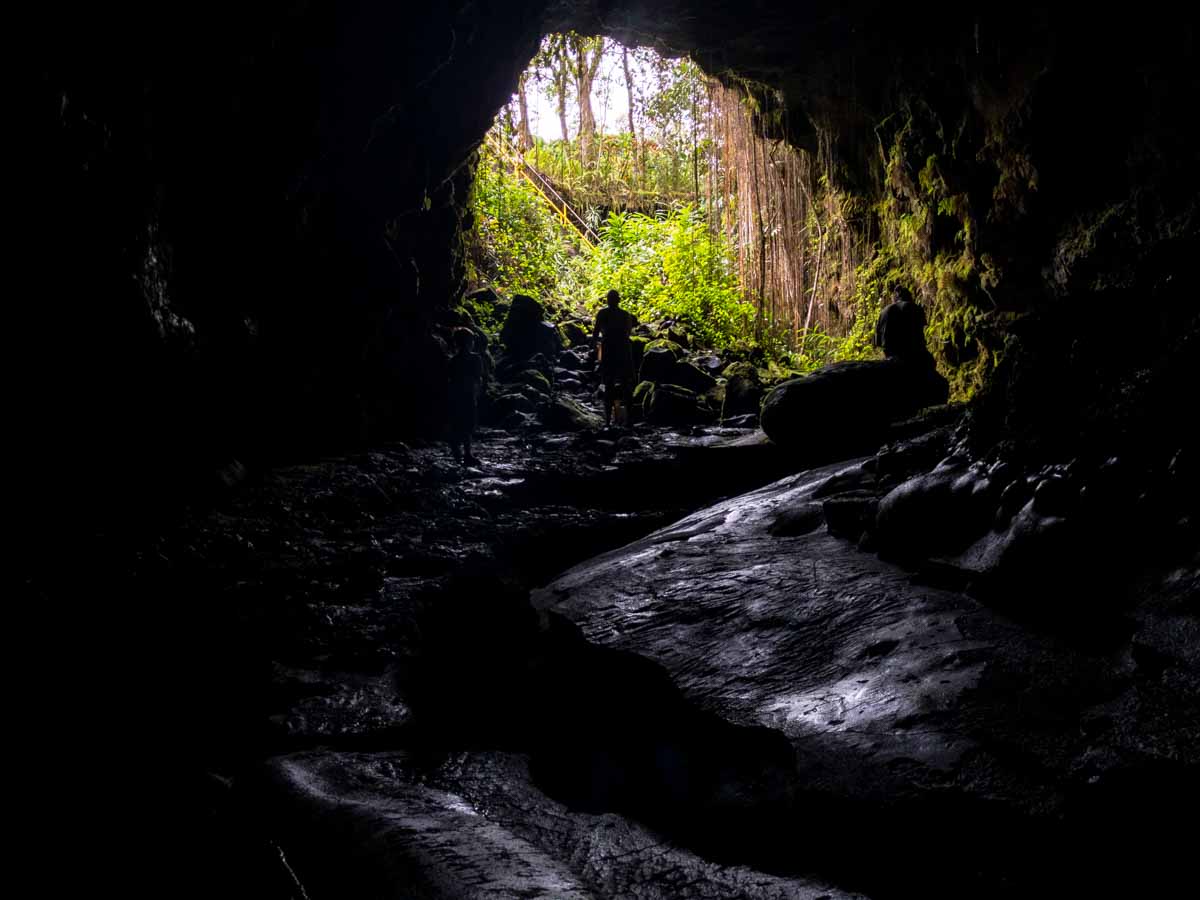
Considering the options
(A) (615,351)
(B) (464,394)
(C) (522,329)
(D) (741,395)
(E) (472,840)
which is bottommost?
(E) (472,840)

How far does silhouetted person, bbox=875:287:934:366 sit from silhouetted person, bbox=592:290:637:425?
2.96m

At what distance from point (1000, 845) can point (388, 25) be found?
23.4 feet

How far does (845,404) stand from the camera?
7145 mm

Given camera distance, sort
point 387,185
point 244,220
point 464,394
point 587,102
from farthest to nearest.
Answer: point 587,102 < point 387,185 < point 464,394 < point 244,220

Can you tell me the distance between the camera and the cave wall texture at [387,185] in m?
3.92

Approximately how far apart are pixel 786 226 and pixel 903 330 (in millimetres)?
4125

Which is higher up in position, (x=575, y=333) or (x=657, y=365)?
(x=575, y=333)

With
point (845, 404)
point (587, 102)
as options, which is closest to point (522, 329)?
point (845, 404)

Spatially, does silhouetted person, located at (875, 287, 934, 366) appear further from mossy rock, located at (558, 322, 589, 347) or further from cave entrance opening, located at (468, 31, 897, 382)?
mossy rock, located at (558, 322, 589, 347)

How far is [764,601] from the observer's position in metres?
3.48

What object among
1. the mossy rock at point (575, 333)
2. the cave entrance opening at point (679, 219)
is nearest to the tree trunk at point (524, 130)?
the cave entrance opening at point (679, 219)

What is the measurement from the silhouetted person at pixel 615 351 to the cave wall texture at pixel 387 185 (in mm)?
2040

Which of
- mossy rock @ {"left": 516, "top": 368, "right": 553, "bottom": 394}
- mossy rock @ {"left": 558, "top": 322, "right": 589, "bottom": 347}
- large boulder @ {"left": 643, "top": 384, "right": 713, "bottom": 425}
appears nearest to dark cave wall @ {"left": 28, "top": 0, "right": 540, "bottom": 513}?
mossy rock @ {"left": 516, "top": 368, "right": 553, "bottom": 394}

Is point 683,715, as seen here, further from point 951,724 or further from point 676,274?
point 676,274
